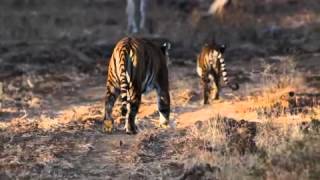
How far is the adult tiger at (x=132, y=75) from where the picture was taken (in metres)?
11.4

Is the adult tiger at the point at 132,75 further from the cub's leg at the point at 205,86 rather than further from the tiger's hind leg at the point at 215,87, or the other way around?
the tiger's hind leg at the point at 215,87

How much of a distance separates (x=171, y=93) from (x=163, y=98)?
5177mm

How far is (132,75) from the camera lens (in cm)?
1148

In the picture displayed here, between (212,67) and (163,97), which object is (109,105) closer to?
(163,97)

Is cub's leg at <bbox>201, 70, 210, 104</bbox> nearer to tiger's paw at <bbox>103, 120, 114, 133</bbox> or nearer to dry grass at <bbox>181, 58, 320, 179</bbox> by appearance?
dry grass at <bbox>181, 58, 320, 179</bbox>

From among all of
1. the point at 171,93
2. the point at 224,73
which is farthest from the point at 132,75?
the point at 171,93

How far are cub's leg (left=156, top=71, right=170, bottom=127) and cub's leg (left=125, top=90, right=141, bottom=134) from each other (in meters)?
1.14

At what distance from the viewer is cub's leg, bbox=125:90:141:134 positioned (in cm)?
1140

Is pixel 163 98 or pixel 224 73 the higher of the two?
pixel 224 73

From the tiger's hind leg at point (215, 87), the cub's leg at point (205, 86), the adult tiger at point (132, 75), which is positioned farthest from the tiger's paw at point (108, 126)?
the tiger's hind leg at point (215, 87)

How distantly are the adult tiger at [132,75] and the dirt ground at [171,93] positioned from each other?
394 millimetres

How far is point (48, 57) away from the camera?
2464 centimetres

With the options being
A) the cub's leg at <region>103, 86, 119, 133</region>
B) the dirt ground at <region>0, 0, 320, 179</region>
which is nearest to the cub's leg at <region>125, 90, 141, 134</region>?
the dirt ground at <region>0, 0, 320, 179</region>

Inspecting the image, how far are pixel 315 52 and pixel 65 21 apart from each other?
12186 millimetres
